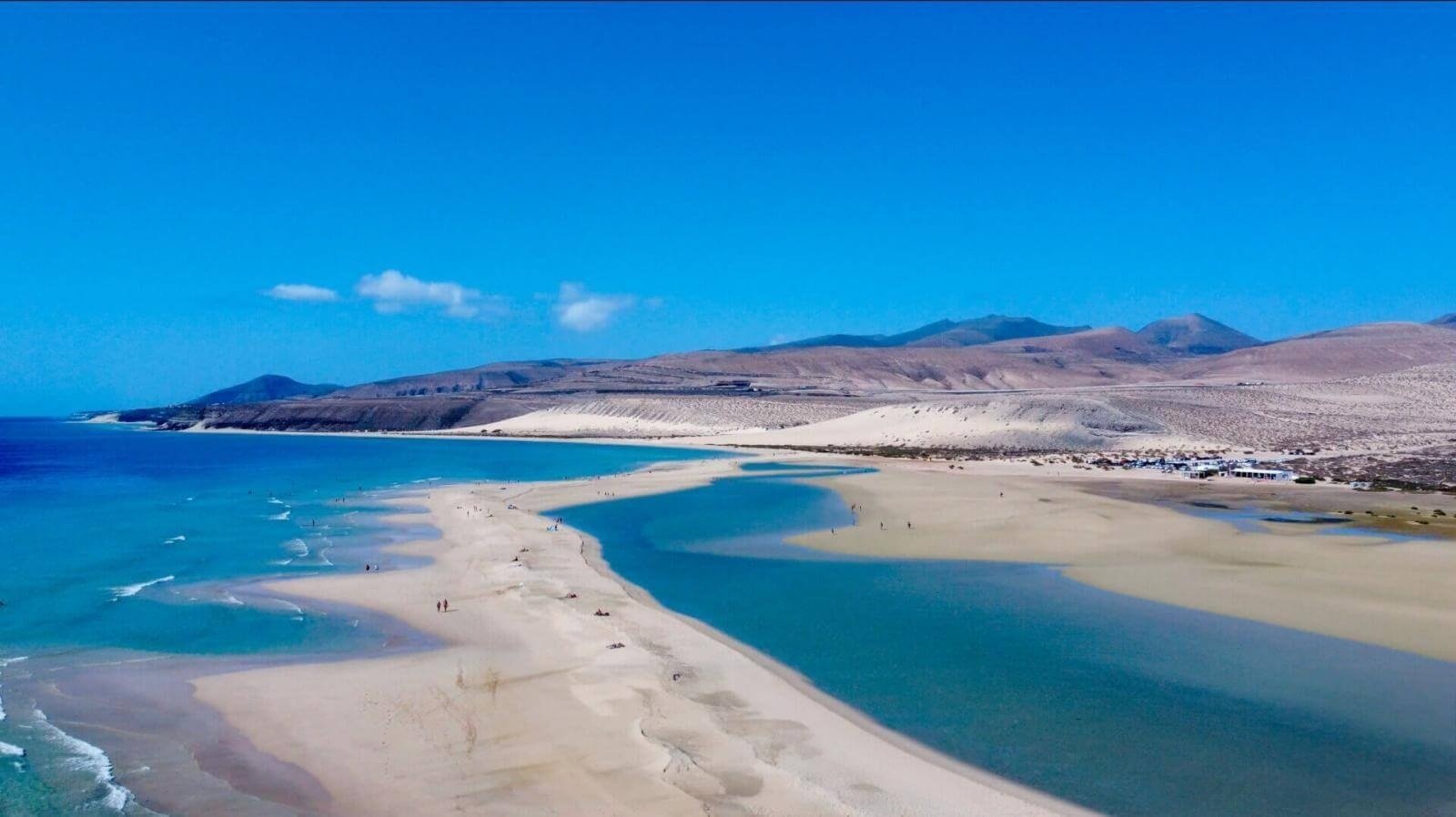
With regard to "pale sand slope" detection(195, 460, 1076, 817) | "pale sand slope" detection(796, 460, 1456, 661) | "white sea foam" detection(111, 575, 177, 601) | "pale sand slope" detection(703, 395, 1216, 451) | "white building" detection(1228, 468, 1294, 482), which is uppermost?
"pale sand slope" detection(703, 395, 1216, 451)

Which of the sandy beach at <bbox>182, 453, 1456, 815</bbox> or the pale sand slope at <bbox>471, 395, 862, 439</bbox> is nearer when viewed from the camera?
A: the sandy beach at <bbox>182, 453, 1456, 815</bbox>

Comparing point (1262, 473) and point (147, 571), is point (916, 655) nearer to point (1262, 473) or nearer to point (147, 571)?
point (147, 571)

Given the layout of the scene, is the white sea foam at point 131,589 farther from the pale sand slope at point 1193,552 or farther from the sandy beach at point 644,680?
the pale sand slope at point 1193,552

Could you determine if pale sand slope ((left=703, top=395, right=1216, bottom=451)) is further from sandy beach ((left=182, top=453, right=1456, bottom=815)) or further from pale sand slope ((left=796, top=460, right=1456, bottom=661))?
sandy beach ((left=182, top=453, right=1456, bottom=815))

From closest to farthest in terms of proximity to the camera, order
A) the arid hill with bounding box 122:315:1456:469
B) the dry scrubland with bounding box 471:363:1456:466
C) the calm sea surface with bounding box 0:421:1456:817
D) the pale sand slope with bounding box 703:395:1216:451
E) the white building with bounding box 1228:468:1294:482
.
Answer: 1. the calm sea surface with bounding box 0:421:1456:817
2. the white building with bounding box 1228:468:1294:482
3. the dry scrubland with bounding box 471:363:1456:466
4. the pale sand slope with bounding box 703:395:1216:451
5. the arid hill with bounding box 122:315:1456:469

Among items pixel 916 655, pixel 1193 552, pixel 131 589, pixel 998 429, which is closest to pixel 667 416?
pixel 998 429

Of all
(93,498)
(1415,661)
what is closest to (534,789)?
(1415,661)

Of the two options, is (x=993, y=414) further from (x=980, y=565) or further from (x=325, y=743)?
(x=325, y=743)

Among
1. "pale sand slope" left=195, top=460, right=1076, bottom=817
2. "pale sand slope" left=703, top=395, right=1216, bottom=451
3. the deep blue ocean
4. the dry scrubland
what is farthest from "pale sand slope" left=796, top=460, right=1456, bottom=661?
the dry scrubland
